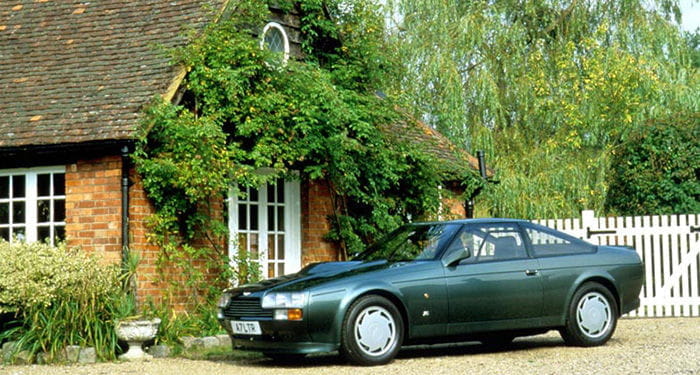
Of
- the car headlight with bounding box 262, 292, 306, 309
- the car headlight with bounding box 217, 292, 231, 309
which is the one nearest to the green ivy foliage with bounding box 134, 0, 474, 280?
the car headlight with bounding box 217, 292, 231, 309

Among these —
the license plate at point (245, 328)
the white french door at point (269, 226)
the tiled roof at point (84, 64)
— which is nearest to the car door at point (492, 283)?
the license plate at point (245, 328)

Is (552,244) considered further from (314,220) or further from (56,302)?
(56,302)

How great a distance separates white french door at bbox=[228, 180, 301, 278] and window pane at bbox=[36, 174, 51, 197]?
2425 millimetres

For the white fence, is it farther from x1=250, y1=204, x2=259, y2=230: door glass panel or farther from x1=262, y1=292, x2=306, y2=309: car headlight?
x1=262, y1=292, x2=306, y2=309: car headlight

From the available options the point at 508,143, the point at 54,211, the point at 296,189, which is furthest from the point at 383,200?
the point at 508,143

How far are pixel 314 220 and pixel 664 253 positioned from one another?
569 centimetres

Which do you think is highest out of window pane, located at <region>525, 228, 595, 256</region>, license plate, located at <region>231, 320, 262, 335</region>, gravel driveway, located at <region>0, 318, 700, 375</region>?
window pane, located at <region>525, 228, 595, 256</region>

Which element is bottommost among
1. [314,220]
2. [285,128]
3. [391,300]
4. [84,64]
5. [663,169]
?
[391,300]

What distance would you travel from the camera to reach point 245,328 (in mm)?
10953

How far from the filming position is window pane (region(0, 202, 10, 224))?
47.6ft

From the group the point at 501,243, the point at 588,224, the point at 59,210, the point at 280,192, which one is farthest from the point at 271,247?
the point at 588,224

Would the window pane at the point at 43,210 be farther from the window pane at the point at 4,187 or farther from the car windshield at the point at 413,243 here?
the car windshield at the point at 413,243

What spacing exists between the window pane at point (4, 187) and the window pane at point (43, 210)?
520 mm

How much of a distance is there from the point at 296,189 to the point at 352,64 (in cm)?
211
